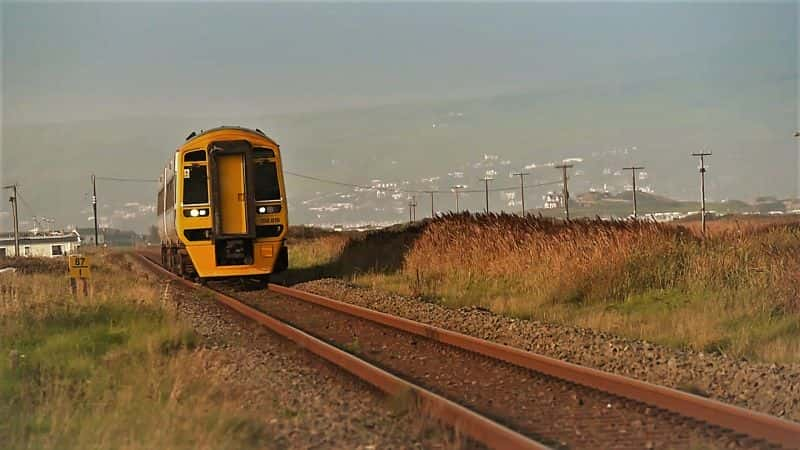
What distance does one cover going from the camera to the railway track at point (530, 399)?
23.1 feet

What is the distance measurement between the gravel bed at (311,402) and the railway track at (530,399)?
0.77 feet

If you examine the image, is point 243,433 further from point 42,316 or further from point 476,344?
point 42,316

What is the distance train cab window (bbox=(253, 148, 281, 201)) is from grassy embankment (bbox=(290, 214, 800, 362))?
373cm

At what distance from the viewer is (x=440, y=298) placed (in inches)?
774

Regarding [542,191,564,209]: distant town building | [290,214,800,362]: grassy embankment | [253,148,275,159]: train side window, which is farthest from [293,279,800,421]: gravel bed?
[542,191,564,209]: distant town building

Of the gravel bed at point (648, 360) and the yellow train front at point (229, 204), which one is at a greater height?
the yellow train front at point (229, 204)

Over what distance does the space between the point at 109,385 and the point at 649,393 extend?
5249 mm

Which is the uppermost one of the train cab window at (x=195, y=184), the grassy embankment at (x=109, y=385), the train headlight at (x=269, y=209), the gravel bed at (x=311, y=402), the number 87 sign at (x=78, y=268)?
the train cab window at (x=195, y=184)

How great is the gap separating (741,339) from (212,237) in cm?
1320

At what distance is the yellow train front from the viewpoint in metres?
21.5

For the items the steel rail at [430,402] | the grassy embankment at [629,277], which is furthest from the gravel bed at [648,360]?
the steel rail at [430,402]

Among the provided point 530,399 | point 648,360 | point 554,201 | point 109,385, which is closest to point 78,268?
point 109,385

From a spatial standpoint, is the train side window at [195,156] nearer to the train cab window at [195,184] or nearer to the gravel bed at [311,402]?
the train cab window at [195,184]

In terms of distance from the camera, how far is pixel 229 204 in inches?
854
